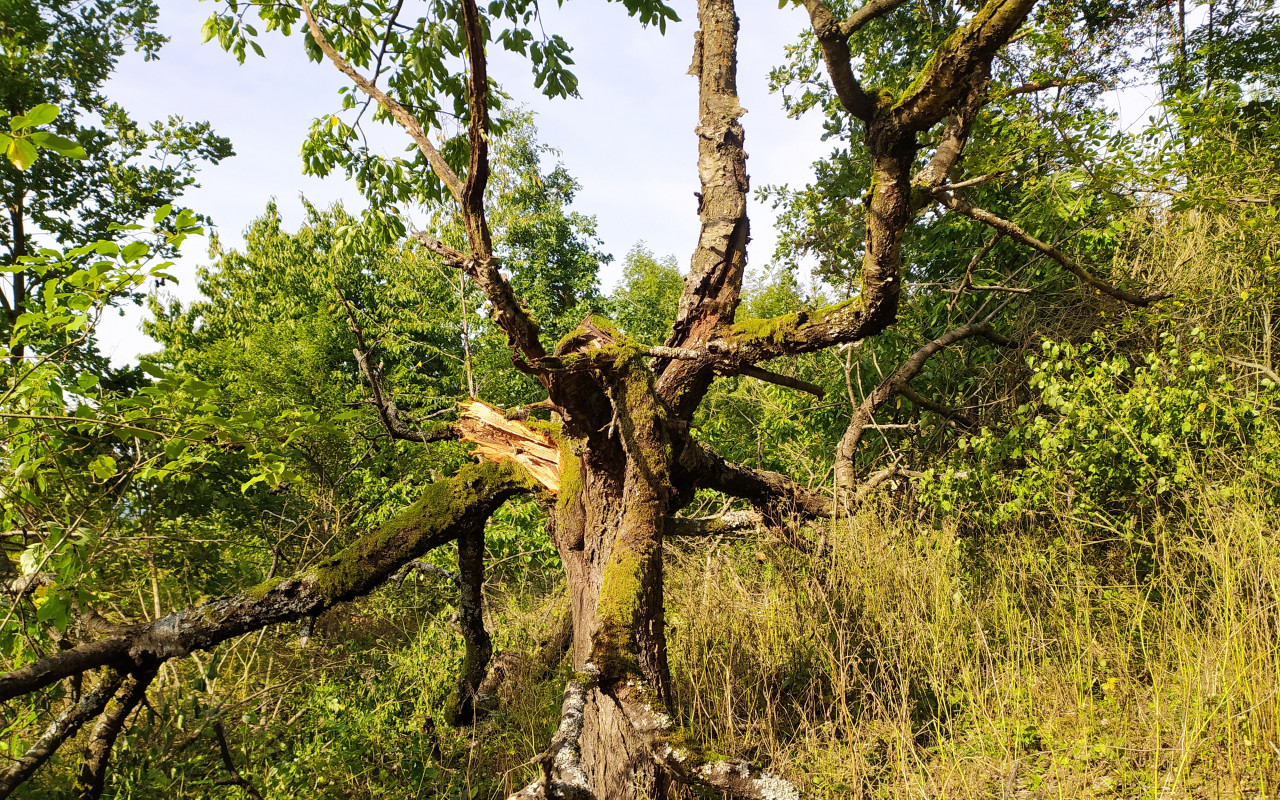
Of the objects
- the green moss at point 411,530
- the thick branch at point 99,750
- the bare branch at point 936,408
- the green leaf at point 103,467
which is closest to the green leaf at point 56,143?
the green leaf at point 103,467

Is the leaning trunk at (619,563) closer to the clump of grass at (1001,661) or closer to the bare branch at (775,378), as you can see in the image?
the clump of grass at (1001,661)

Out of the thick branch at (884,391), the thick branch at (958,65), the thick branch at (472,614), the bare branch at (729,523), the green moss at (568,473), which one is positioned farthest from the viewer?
the thick branch at (884,391)

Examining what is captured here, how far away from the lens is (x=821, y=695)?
11.1 ft

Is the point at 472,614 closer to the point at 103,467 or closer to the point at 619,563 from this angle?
the point at 619,563

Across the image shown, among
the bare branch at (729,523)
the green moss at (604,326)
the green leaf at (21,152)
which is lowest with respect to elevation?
the bare branch at (729,523)

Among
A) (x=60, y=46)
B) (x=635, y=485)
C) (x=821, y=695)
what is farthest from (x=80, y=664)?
(x=60, y=46)

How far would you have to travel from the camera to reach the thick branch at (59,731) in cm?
251

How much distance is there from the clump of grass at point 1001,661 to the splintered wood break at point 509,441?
4.92ft

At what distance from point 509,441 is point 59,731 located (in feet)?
7.90

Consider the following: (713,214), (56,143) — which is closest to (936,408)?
(713,214)

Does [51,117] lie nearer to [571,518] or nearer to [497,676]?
[571,518]

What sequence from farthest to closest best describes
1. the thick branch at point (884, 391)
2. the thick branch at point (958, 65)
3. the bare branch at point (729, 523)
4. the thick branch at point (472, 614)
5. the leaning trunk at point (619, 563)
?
1. the thick branch at point (884, 391)
2. the bare branch at point (729, 523)
3. the thick branch at point (472, 614)
4. the leaning trunk at point (619, 563)
5. the thick branch at point (958, 65)

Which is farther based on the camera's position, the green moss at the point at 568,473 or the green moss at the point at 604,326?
the green moss at the point at 568,473

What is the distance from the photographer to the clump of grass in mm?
2615
